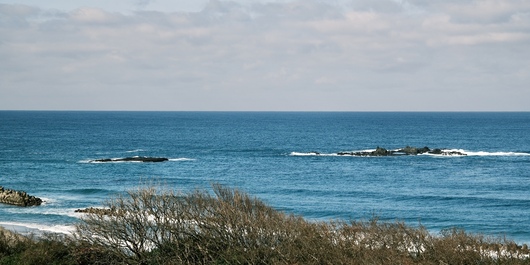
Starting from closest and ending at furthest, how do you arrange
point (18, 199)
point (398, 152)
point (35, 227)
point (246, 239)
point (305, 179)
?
point (246, 239) < point (35, 227) < point (18, 199) < point (305, 179) < point (398, 152)

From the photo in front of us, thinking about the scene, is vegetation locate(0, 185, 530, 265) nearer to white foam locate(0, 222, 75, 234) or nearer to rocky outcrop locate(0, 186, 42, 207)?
white foam locate(0, 222, 75, 234)

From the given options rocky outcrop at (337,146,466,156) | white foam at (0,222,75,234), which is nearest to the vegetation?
white foam at (0,222,75,234)

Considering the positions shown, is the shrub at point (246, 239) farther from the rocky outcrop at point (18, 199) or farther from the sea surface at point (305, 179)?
the rocky outcrop at point (18, 199)

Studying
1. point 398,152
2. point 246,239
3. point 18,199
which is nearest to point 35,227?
point 18,199

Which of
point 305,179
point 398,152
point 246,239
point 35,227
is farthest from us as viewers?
point 398,152

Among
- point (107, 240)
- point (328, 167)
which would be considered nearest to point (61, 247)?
point (107, 240)

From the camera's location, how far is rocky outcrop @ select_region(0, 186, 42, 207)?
2222 inches

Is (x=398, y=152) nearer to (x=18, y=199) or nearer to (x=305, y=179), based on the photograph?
(x=305, y=179)

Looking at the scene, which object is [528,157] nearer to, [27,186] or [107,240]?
[27,186]

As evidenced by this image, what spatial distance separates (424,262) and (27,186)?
53.6 meters

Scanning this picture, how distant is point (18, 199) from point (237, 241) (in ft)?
118

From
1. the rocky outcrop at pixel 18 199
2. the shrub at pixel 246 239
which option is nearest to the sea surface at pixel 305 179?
the rocky outcrop at pixel 18 199

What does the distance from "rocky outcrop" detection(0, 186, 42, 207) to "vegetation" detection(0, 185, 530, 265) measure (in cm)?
2554

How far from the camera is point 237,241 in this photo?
27.4 meters
